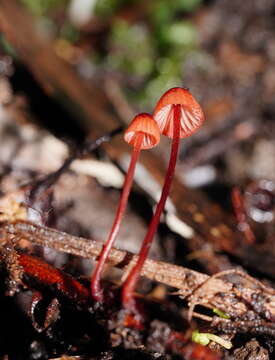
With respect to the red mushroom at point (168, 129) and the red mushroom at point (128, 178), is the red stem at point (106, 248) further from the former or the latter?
the red mushroom at point (168, 129)

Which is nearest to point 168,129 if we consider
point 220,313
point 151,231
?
point 151,231

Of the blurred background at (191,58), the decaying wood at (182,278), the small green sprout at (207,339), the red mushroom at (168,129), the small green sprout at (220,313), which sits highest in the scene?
the blurred background at (191,58)

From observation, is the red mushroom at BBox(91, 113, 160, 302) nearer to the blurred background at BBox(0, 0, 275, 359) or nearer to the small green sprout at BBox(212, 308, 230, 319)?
the blurred background at BBox(0, 0, 275, 359)

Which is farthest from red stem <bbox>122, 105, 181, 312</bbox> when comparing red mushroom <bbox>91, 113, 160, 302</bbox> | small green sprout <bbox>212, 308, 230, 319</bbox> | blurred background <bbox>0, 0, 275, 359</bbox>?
small green sprout <bbox>212, 308, 230, 319</bbox>

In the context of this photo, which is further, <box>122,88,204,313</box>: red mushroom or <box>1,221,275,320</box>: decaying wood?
<box>1,221,275,320</box>: decaying wood

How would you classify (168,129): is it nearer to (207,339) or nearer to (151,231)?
(151,231)

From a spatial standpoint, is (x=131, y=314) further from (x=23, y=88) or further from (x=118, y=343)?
(x=23, y=88)

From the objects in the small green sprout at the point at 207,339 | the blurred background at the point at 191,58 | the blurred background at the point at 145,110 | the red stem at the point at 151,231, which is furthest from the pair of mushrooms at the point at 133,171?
the blurred background at the point at 191,58
